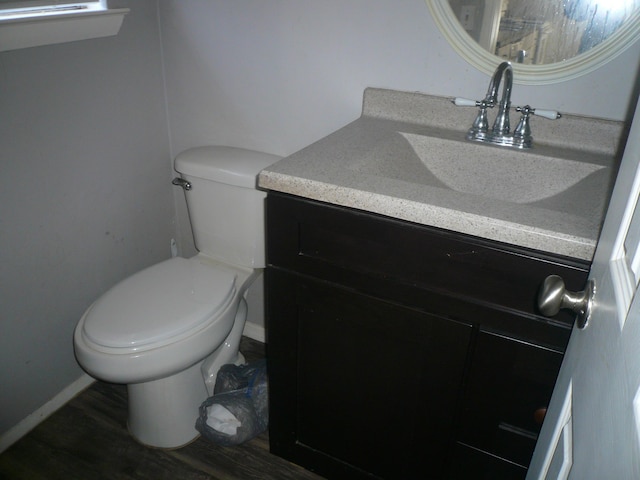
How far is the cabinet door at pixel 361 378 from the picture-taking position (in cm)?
113

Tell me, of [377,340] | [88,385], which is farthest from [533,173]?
[88,385]

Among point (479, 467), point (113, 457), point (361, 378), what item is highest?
point (361, 378)

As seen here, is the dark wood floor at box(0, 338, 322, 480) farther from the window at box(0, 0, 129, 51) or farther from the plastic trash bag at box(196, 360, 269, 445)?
the window at box(0, 0, 129, 51)

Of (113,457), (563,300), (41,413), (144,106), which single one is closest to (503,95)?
(563,300)

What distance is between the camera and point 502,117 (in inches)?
51.2

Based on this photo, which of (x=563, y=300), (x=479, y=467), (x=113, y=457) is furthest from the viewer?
(x=113, y=457)

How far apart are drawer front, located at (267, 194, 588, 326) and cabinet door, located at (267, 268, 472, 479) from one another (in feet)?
0.20

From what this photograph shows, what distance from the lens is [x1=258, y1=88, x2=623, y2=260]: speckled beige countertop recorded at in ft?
3.10

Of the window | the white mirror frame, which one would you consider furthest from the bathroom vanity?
the window

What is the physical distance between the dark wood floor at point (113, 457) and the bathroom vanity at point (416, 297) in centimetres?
20

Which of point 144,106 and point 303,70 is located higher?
point 303,70

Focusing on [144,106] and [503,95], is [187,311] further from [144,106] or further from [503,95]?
[503,95]

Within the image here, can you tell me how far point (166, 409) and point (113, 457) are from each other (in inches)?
8.1

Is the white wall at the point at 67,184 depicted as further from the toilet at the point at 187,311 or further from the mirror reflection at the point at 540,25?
the mirror reflection at the point at 540,25
